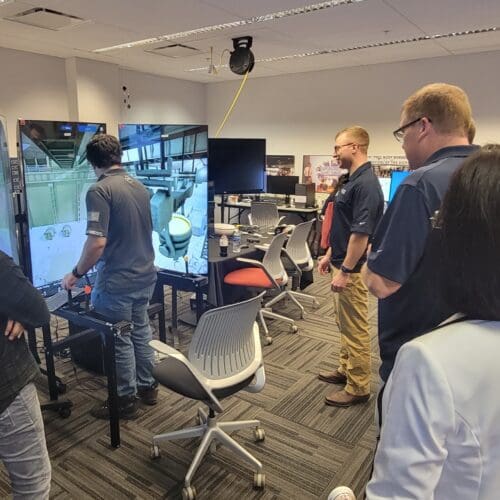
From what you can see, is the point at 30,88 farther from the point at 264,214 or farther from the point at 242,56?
the point at 264,214

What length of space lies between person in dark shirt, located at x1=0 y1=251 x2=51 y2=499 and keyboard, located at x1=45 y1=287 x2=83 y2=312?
3.34 feet

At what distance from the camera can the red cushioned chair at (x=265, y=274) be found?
3508 mm

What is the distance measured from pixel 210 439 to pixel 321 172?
205 inches

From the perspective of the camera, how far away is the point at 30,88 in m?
5.54

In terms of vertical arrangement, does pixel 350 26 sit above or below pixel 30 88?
above

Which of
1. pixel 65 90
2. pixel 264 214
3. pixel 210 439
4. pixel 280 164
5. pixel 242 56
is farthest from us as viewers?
pixel 280 164

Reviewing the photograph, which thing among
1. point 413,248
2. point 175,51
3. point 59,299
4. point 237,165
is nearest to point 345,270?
point 413,248

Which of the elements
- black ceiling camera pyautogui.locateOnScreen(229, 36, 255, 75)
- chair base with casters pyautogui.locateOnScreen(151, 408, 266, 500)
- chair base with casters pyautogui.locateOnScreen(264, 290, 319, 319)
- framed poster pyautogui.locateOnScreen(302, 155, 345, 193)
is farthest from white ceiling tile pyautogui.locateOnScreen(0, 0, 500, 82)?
chair base with casters pyautogui.locateOnScreen(151, 408, 266, 500)

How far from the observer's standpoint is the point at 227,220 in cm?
746

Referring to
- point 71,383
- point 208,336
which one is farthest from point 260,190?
point 208,336

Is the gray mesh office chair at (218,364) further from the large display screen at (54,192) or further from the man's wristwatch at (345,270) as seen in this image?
the large display screen at (54,192)

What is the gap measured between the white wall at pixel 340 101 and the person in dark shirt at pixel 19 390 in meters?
5.56

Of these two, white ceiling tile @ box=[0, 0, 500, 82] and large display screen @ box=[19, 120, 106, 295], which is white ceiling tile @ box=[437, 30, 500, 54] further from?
large display screen @ box=[19, 120, 106, 295]

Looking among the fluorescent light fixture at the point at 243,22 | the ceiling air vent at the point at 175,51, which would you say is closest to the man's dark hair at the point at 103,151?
the fluorescent light fixture at the point at 243,22
